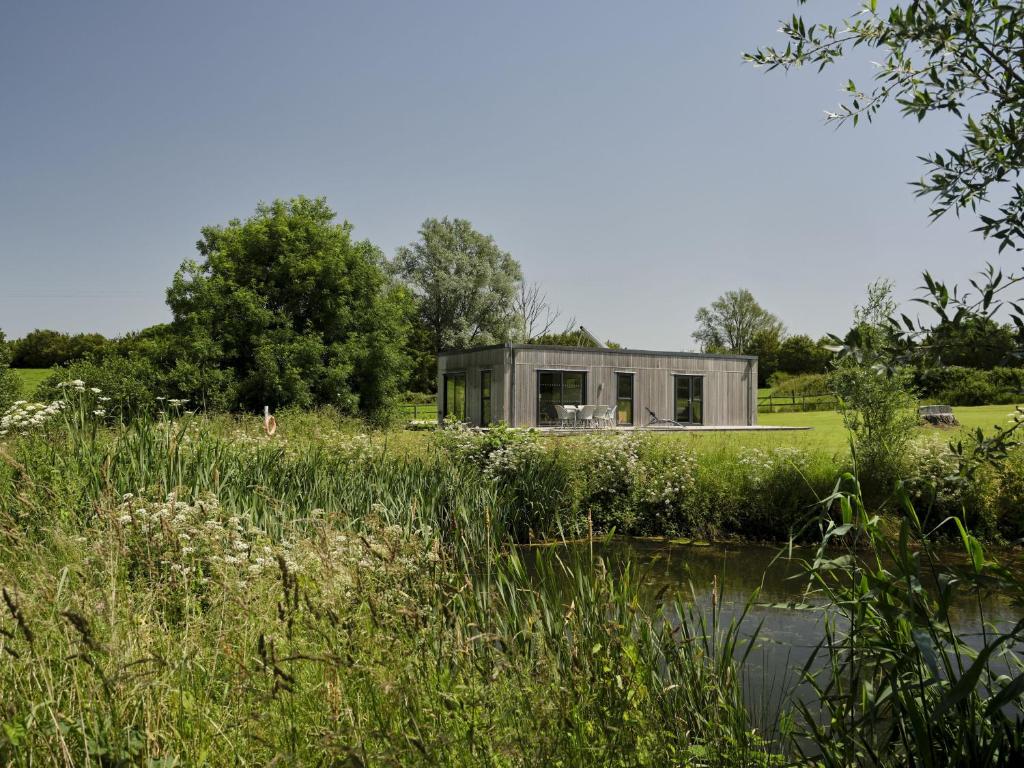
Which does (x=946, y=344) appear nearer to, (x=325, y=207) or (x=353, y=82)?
(x=353, y=82)

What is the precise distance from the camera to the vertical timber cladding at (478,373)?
2095 centimetres

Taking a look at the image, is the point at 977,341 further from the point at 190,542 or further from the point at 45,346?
the point at 45,346

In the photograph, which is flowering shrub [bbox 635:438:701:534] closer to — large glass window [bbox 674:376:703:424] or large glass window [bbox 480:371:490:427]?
large glass window [bbox 480:371:490:427]

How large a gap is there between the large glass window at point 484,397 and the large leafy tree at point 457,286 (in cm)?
1786

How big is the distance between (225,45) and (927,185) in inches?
351

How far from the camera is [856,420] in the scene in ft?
33.5

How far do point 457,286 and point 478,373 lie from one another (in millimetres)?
18342

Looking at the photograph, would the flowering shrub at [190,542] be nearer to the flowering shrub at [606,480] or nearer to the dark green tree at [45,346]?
the flowering shrub at [606,480]

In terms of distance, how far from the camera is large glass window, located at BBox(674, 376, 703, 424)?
23.9m

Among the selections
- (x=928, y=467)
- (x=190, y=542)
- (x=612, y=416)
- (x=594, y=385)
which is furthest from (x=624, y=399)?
(x=190, y=542)

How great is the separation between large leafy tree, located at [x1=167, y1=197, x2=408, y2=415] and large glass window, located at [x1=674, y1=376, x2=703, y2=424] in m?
9.26

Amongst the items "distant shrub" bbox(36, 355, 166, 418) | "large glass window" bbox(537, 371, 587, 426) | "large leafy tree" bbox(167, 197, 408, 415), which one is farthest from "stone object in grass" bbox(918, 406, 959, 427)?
"distant shrub" bbox(36, 355, 166, 418)

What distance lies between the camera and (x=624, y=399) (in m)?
22.9

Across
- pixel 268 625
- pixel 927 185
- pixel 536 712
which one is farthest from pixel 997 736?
pixel 268 625
